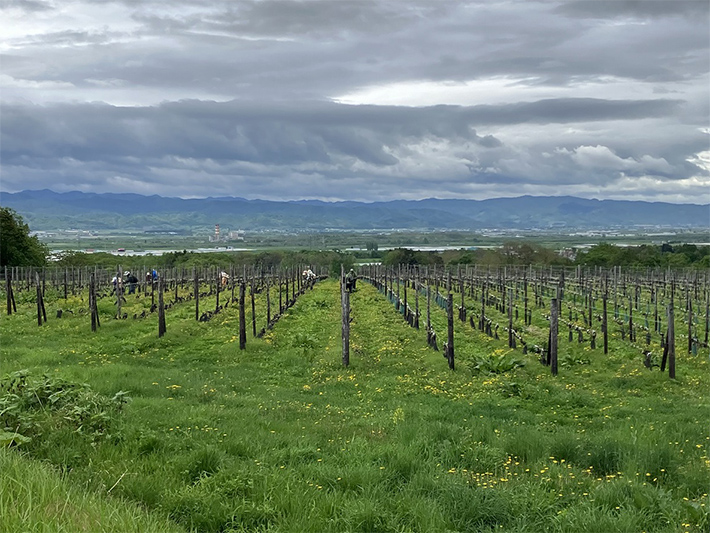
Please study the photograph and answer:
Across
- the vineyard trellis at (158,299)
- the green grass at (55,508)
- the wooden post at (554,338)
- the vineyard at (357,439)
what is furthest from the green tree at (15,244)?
the green grass at (55,508)

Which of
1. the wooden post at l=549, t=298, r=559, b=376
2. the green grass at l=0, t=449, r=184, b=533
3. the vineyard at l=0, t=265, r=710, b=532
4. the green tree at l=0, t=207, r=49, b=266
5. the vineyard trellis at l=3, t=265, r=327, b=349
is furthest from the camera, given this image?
the green tree at l=0, t=207, r=49, b=266

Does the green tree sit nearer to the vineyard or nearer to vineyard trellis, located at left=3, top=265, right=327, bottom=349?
vineyard trellis, located at left=3, top=265, right=327, bottom=349

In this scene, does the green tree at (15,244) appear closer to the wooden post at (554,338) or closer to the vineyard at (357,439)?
the vineyard at (357,439)

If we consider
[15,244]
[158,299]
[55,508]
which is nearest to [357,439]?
[55,508]

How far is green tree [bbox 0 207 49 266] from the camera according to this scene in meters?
58.7

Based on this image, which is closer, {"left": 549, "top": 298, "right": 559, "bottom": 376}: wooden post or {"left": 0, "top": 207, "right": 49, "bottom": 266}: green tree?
{"left": 549, "top": 298, "right": 559, "bottom": 376}: wooden post

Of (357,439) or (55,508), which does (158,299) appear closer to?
(357,439)

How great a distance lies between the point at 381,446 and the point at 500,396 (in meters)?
5.50

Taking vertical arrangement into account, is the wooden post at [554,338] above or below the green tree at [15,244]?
below

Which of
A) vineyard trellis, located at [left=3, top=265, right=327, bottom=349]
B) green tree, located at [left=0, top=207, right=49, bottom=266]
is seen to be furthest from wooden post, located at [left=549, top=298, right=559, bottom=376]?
green tree, located at [left=0, top=207, right=49, bottom=266]

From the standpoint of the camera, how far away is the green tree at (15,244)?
58.7m

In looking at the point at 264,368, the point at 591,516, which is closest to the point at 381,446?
the point at 591,516

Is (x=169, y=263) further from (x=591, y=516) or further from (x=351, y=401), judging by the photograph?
(x=591, y=516)

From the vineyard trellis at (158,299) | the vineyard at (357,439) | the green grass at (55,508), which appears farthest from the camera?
the vineyard trellis at (158,299)
